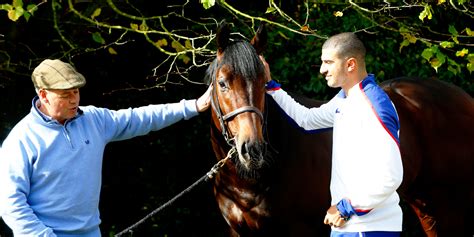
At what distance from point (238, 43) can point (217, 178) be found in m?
1.07

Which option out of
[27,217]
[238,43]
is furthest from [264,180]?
[27,217]

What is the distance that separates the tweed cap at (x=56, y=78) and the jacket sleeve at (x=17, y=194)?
32 centimetres

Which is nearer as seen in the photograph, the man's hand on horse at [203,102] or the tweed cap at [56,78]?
the tweed cap at [56,78]

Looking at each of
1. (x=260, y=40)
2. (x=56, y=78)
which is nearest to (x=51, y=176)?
(x=56, y=78)

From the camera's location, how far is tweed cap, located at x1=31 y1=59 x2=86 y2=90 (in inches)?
142

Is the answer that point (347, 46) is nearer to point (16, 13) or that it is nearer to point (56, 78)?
point (56, 78)

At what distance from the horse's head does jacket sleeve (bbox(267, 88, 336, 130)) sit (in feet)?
0.83

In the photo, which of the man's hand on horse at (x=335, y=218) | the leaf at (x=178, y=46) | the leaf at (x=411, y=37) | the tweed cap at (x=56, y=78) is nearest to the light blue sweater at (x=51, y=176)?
the tweed cap at (x=56, y=78)

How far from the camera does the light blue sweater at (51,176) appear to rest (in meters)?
3.52

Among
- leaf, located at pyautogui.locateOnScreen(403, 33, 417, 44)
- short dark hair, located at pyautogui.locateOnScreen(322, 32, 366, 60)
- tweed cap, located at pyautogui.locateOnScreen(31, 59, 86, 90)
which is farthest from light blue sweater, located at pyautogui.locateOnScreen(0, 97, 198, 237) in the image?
leaf, located at pyautogui.locateOnScreen(403, 33, 417, 44)

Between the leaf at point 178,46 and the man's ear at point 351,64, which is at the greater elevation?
the man's ear at point 351,64

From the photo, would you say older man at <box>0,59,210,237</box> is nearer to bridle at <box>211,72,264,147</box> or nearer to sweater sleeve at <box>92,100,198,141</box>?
sweater sleeve at <box>92,100,198,141</box>

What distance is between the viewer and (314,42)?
7289 millimetres

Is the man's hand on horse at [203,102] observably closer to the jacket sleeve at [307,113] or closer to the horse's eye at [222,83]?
the horse's eye at [222,83]
